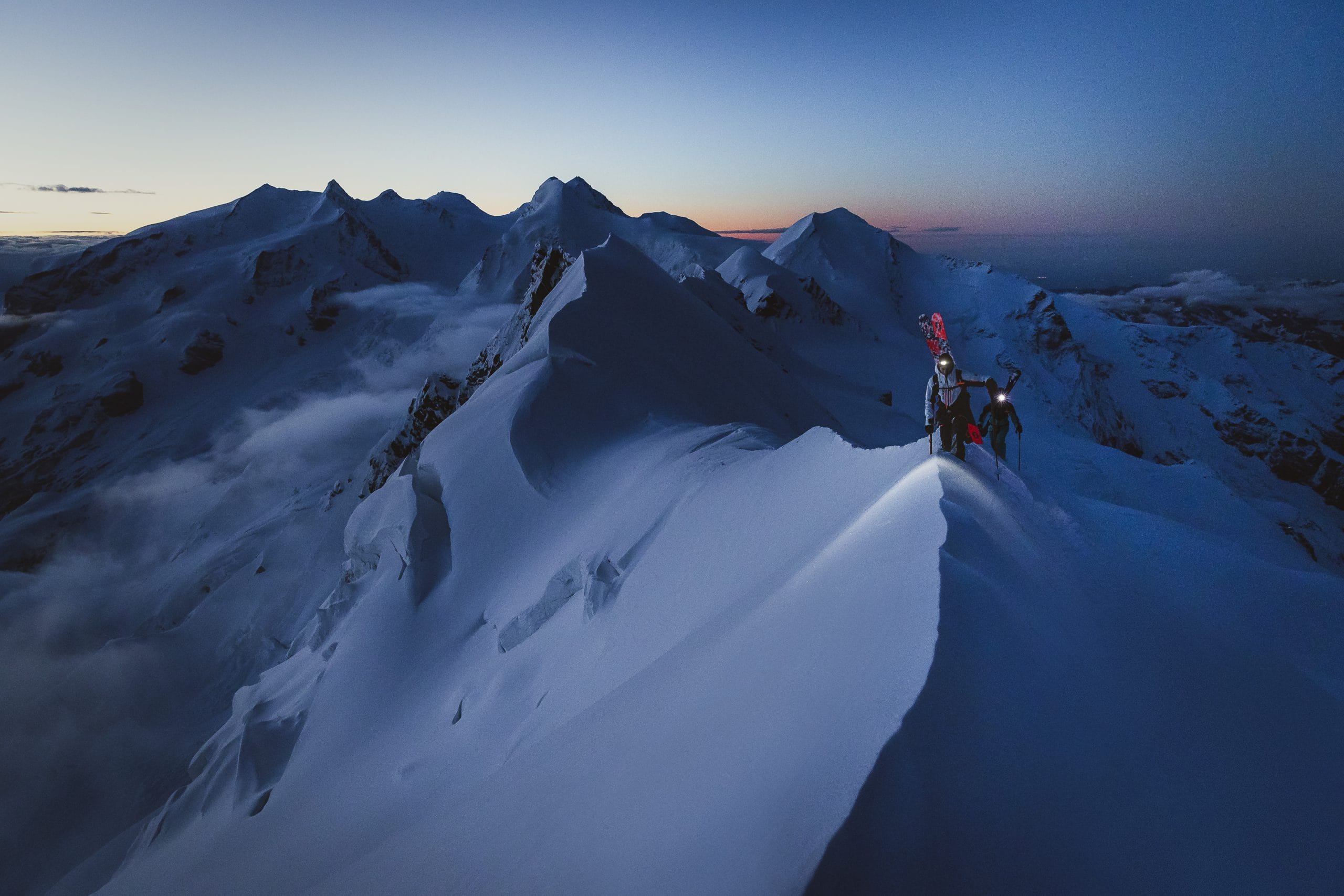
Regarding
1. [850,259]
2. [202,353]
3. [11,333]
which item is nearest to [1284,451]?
[850,259]

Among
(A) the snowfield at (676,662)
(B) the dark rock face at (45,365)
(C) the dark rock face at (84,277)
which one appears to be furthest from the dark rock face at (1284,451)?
(C) the dark rock face at (84,277)

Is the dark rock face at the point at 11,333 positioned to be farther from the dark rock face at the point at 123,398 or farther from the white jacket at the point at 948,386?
the white jacket at the point at 948,386

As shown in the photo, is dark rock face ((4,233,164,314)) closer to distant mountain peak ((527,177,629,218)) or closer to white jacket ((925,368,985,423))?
distant mountain peak ((527,177,629,218))

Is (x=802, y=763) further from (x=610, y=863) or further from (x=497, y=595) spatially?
(x=497, y=595)

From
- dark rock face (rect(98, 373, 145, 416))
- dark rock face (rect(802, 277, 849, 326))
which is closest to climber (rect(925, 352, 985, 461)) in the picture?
dark rock face (rect(802, 277, 849, 326))

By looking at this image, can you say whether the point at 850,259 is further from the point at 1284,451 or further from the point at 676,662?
the point at 676,662

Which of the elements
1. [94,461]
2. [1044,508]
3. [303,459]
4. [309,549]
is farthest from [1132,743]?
[94,461]
